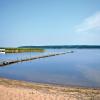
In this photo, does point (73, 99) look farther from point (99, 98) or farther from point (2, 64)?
point (2, 64)

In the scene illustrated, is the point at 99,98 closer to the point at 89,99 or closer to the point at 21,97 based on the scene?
the point at 89,99

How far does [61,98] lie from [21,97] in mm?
2594

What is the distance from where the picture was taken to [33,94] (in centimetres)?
1371

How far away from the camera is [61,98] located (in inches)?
513

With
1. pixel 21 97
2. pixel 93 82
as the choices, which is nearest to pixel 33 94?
pixel 21 97

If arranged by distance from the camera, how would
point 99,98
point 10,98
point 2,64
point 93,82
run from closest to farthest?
1. point 10,98
2. point 99,98
3. point 93,82
4. point 2,64

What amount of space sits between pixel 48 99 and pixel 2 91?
3.66 meters

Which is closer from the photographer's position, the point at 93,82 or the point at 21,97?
the point at 21,97

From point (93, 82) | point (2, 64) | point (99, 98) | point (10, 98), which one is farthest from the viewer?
point (2, 64)

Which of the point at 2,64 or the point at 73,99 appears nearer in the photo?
the point at 73,99

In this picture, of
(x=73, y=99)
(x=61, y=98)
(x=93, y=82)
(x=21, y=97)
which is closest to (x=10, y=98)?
(x=21, y=97)

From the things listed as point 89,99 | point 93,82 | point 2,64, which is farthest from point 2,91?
point 2,64

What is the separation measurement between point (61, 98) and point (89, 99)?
1910mm

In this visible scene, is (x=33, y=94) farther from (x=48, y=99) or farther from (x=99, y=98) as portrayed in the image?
(x=99, y=98)
